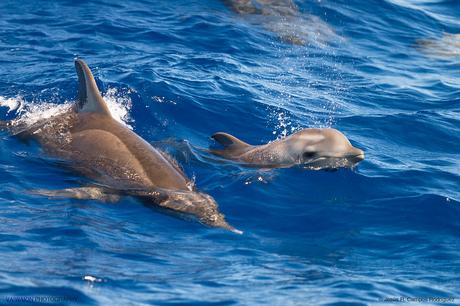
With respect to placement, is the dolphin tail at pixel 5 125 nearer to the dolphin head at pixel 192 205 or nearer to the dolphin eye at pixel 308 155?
the dolphin head at pixel 192 205

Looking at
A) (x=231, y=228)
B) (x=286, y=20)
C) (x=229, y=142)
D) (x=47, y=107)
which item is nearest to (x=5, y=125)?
(x=47, y=107)

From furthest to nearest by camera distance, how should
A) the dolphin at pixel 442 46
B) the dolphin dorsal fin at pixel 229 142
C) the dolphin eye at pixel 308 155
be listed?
the dolphin at pixel 442 46 < the dolphin dorsal fin at pixel 229 142 < the dolphin eye at pixel 308 155

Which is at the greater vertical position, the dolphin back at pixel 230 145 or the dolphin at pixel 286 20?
the dolphin at pixel 286 20

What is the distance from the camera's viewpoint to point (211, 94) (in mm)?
17531

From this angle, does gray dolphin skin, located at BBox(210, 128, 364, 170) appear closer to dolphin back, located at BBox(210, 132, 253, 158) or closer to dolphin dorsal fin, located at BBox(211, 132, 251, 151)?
dolphin back, located at BBox(210, 132, 253, 158)

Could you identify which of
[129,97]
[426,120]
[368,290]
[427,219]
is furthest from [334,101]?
[368,290]

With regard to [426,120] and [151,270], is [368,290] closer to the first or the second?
[151,270]

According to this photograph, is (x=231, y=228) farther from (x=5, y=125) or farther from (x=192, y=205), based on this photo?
(x=5, y=125)

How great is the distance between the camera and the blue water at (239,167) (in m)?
10.0

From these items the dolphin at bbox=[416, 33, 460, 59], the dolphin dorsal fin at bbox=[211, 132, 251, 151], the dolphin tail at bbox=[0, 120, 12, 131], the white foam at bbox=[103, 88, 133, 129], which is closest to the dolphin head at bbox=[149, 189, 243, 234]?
the dolphin dorsal fin at bbox=[211, 132, 251, 151]

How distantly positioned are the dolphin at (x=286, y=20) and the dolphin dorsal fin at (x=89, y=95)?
30.5 feet

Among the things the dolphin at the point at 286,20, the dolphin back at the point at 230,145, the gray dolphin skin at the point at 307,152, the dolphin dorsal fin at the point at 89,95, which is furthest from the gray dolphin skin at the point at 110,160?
the dolphin at the point at 286,20

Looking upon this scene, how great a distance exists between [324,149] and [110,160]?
3149mm

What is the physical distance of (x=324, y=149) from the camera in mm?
13492
